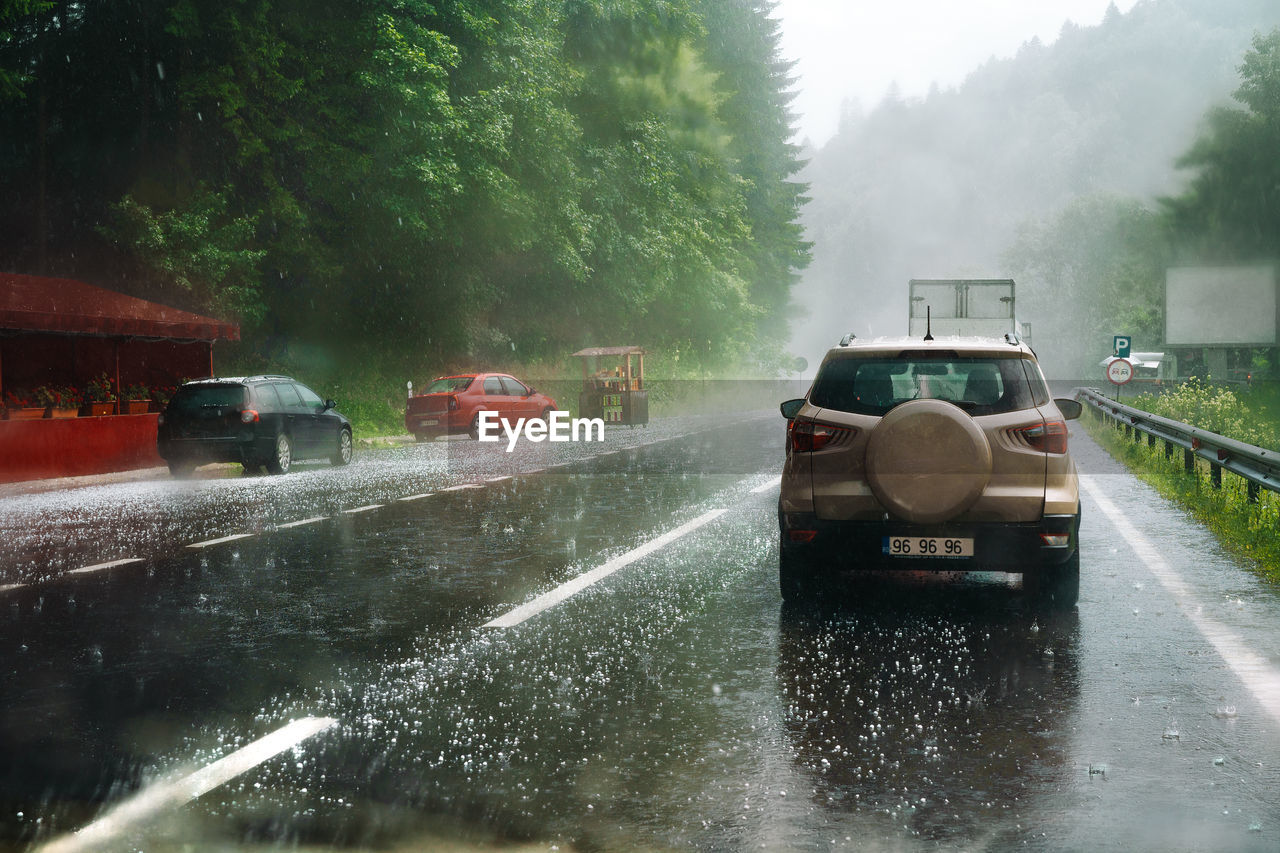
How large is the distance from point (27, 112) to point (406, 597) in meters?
32.8

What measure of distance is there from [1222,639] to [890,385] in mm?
2421

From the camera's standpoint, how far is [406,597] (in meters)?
8.89

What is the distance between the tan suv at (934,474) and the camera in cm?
744

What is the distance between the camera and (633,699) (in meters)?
6.03

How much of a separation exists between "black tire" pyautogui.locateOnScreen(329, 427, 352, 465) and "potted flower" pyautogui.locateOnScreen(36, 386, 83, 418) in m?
4.33

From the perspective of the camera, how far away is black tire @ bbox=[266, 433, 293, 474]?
68.3 feet

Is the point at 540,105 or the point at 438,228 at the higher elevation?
the point at 540,105

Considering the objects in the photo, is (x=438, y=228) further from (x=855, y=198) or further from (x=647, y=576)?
(x=855, y=198)

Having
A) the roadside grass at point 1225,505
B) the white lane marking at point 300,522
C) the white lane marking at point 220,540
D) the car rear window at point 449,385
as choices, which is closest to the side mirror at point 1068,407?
the roadside grass at point 1225,505

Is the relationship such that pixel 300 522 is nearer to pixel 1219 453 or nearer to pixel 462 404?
pixel 1219 453

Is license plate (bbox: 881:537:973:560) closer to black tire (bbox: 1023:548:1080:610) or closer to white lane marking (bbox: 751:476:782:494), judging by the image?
black tire (bbox: 1023:548:1080:610)

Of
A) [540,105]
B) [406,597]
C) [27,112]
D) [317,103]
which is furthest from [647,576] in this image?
[27,112]

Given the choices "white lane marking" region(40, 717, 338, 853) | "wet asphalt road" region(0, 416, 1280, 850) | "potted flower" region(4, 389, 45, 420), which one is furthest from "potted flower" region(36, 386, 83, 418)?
"white lane marking" region(40, 717, 338, 853)

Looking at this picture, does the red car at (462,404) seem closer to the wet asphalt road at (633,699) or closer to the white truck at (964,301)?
the white truck at (964,301)
